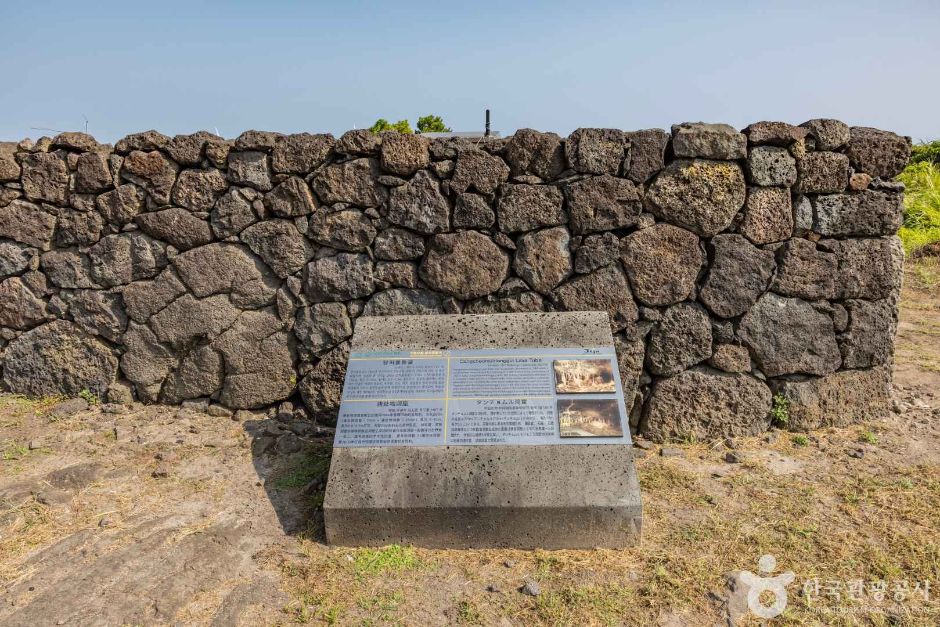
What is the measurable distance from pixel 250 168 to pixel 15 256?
2.08 m

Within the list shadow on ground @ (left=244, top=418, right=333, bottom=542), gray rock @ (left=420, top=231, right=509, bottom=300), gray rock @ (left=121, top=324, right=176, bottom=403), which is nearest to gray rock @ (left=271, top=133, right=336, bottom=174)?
gray rock @ (left=420, top=231, right=509, bottom=300)

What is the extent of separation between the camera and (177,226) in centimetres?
425

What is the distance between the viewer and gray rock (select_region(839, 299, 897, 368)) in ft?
13.3

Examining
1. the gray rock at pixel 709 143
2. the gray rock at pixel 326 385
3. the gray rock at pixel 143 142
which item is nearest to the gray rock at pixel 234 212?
the gray rock at pixel 143 142

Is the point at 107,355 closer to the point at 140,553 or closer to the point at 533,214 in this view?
the point at 140,553

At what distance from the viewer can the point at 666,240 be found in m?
3.93

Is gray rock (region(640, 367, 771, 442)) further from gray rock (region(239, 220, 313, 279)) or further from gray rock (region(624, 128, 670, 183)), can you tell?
gray rock (region(239, 220, 313, 279))

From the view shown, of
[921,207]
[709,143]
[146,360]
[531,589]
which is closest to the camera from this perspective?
[531,589]

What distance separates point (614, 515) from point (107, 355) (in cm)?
389

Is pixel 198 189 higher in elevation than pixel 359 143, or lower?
lower

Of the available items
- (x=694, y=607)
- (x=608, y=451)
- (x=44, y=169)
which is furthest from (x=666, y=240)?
(x=44, y=169)

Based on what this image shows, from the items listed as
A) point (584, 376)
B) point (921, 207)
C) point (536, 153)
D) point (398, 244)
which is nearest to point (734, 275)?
point (584, 376)

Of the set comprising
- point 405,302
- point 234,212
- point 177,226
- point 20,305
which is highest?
point 234,212

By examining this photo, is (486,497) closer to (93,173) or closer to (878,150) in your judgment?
(878,150)
